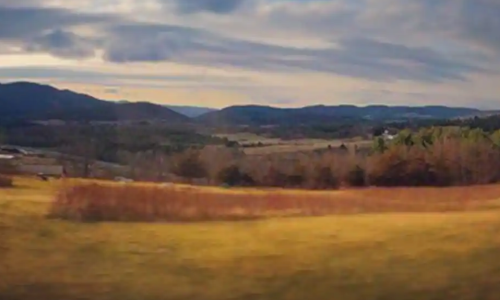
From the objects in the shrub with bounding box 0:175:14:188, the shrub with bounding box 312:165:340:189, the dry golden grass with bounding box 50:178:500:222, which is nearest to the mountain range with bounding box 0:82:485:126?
the shrub with bounding box 312:165:340:189

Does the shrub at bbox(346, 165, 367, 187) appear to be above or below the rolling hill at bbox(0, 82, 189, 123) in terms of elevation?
below

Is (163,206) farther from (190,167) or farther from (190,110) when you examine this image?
(190,110)

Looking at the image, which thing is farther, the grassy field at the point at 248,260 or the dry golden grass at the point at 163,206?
the dry golden grass at the point at 163,206

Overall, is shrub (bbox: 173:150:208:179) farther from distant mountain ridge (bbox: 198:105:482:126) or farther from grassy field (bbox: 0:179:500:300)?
distant mountain ridge (bbox: 198:105:482:126)

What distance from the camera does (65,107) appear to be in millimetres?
76312

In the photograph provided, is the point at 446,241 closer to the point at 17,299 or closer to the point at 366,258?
the point at 366,258

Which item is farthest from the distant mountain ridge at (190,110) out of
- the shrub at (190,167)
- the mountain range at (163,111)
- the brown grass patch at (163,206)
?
the brown grass patch at (163,206)

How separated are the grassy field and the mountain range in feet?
171

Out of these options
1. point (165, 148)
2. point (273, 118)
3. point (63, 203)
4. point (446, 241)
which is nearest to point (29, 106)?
point (165, 148)

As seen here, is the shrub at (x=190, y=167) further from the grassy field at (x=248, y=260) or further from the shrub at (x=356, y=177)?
the grassy field at (x=248, y=260)

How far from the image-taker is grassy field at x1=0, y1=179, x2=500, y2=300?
37.8 feet

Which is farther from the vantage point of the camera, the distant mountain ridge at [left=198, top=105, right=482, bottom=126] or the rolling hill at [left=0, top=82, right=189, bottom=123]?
the distant mountain ridge at [left=198, top=105, right=482, bottom=126]

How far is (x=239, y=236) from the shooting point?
16.1 m

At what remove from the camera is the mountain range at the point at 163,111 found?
71.4m
